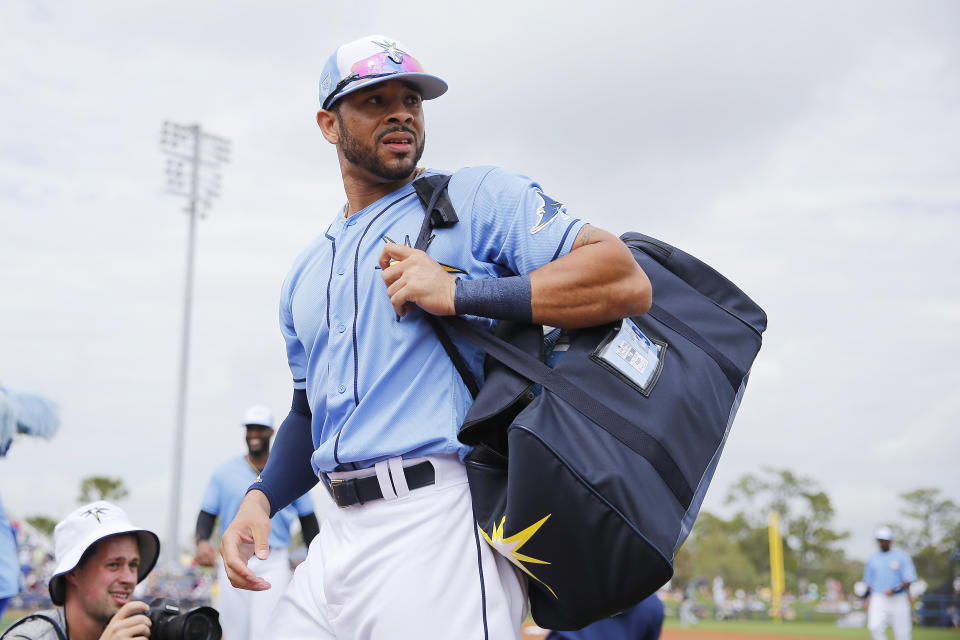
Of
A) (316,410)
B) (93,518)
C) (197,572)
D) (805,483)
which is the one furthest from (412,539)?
(805,483)

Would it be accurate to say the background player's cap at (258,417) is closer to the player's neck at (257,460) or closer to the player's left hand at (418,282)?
the player's neck at (257,460)

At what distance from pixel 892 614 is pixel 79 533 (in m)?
14.8

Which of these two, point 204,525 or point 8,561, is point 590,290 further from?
point 204,525

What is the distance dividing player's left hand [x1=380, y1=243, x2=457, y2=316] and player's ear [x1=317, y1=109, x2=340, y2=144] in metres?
0.57

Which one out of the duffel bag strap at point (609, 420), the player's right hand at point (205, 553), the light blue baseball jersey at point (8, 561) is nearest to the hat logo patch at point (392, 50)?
the duffel bag strap at point (609, 420)

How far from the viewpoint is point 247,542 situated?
267cm

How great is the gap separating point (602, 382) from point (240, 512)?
122 cm

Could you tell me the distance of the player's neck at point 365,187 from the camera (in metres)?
2.69

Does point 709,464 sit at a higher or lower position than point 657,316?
lower

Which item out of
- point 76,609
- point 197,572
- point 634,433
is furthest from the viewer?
point 197,572

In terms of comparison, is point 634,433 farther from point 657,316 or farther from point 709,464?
point 657,316

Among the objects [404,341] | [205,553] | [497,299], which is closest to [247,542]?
[404,341]

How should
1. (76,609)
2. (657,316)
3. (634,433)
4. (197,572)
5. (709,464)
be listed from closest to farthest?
(634,433) < (709,464) < (657,316) < (76,609) < (197,572)

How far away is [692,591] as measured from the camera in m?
42.6
